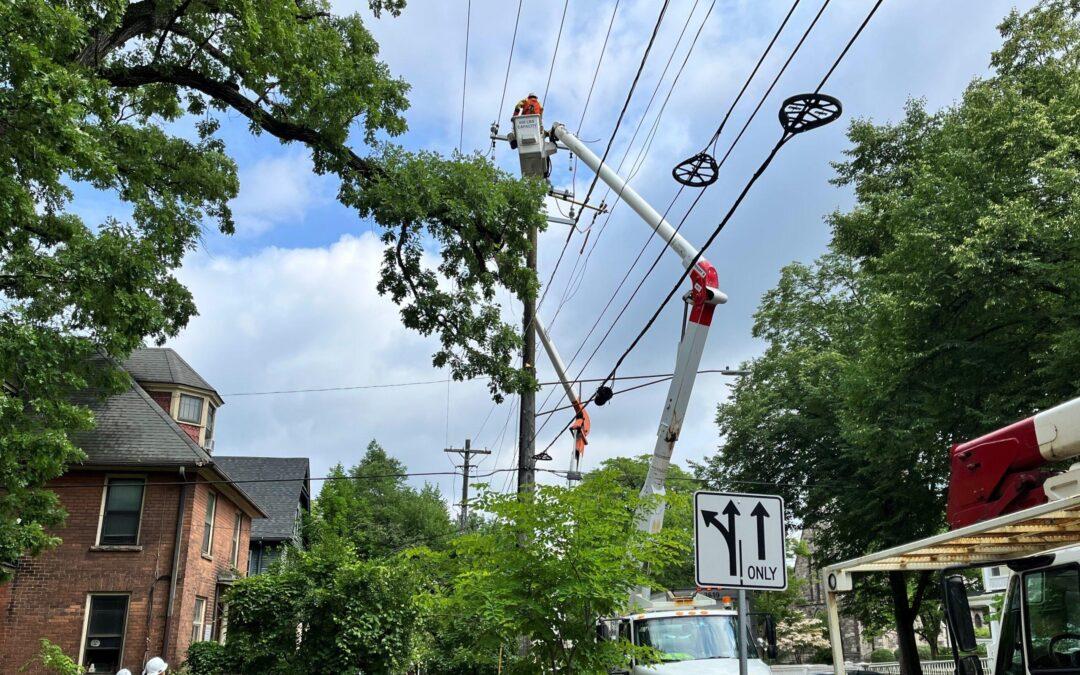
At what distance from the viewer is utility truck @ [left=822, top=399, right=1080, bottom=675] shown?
19.0ft

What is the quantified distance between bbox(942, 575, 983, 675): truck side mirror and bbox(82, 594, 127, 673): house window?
2270cm

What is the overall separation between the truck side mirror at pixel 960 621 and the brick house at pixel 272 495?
113 feet

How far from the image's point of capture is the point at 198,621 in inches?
1027

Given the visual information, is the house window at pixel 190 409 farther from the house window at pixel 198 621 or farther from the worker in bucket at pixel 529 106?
the worker in bucket at pixel 529 106

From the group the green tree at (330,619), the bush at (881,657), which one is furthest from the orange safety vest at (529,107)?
the bush at (881,657)

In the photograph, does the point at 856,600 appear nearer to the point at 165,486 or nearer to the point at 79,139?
the point at 165,486

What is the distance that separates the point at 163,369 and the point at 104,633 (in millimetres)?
9199

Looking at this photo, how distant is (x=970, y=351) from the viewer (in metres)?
19.0

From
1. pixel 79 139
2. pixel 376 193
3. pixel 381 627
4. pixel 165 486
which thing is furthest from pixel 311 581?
pixel 79 139

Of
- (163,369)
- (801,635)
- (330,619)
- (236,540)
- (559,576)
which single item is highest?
(163,369)

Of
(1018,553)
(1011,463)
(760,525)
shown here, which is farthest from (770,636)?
(1018,553)

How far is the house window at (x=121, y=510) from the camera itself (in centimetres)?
2433

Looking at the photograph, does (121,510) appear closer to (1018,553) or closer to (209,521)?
(209,521)

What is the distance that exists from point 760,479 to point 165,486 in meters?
19.4
